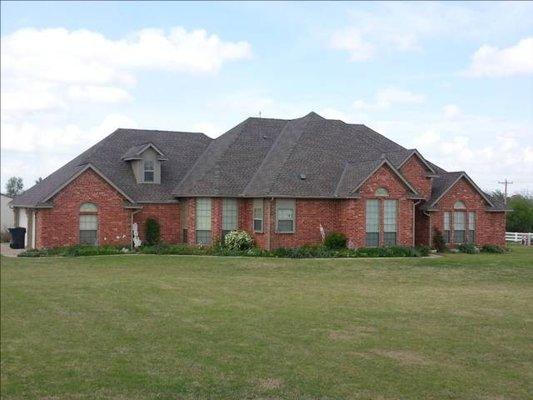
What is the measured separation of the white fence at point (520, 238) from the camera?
4926cm

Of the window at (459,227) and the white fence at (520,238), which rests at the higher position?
the window at (459,227)

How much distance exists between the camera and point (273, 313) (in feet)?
53.7

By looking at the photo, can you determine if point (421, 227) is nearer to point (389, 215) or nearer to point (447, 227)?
point (447, 227)

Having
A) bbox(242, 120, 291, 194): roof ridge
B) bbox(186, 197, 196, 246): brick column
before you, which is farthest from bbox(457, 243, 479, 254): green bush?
bbox(186, 197, 196, 246): brick column

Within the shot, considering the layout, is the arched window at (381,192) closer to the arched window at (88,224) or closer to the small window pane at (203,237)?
the small window pane at (203,237)

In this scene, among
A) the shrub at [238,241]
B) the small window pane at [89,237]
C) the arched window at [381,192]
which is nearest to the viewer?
the shrub at [238,241]

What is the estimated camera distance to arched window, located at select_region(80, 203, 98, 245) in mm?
34531

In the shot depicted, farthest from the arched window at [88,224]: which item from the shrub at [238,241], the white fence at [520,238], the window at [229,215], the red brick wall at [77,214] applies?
the white fence at [520,238]

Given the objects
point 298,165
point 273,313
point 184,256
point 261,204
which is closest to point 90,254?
point 184,256

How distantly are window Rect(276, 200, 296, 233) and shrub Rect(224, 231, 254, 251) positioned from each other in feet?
5.44

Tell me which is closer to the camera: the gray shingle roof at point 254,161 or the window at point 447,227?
the gray shingle roof at point 254,161

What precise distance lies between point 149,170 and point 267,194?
8122 millimetres

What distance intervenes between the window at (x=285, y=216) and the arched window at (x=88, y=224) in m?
9.43

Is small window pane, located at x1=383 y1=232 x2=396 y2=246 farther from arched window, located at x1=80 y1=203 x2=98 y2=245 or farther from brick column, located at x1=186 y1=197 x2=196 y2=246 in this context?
arched window, located at x1=80 y1=203 x2=98 y2=245
